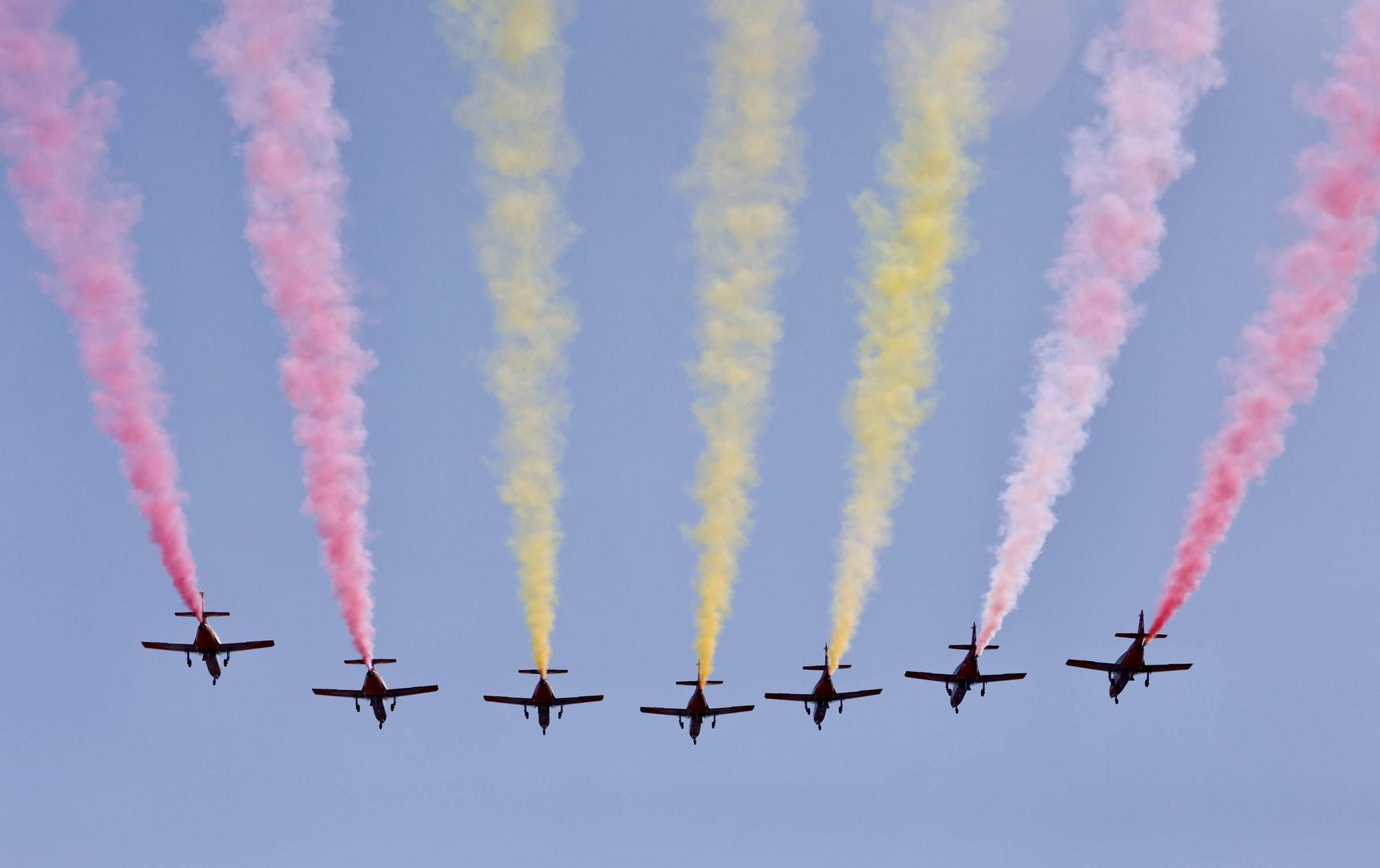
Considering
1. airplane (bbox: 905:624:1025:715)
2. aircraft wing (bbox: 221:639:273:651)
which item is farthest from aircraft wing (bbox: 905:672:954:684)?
aircraft wing (bbox: 221:639:273:651)

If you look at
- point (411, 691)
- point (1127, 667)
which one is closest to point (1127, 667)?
point (1127, 667)

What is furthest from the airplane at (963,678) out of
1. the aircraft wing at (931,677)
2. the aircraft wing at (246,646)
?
the aircraft wing at (246,646)

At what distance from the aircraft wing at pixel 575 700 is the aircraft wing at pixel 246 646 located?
8144mm

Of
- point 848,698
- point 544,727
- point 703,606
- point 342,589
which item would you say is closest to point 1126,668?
point 848,698

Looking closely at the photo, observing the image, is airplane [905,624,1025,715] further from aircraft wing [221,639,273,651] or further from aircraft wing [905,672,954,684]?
aircraft wing [221,639,273,651]

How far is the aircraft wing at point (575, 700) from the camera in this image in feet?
200

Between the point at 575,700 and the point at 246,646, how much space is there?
30.5 feet

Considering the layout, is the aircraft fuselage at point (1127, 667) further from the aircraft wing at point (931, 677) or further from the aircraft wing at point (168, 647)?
the aircraft wing at point (168, 647)

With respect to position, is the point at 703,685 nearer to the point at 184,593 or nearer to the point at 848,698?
the point at 848,698

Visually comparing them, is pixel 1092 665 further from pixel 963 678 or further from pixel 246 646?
pixel 246 646

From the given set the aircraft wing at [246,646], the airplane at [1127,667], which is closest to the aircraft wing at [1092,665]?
the airplane at [1127,667]

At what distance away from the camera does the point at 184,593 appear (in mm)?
55719

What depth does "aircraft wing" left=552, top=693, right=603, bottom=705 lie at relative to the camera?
200 feet

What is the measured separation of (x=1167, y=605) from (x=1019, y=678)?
9.76 metres
